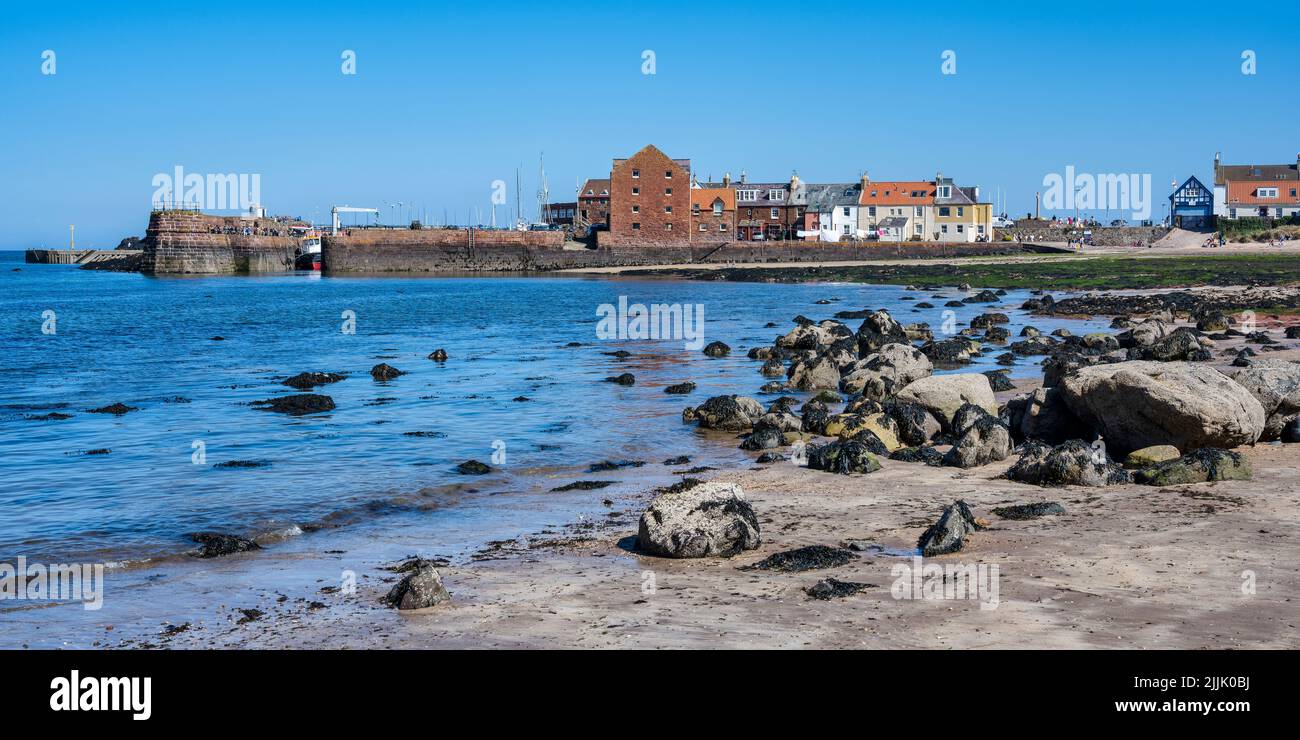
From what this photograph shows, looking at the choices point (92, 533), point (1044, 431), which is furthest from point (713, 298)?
point (92, 533)

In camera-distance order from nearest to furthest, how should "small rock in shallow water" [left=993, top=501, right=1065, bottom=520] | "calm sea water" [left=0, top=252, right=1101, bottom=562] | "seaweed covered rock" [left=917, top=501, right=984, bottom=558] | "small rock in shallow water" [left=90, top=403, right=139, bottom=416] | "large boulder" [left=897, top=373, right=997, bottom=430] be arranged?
"seaweed covered rock" [left=917, top=501, right=984, bottom=558]
"small rock in shallow water" [left=993, top=501, right=1065, bottom=520]
"calm sea water" [left=0, top=252, right=1101, bottom=562]
"large boulder" [left=897, top=373, right=997, bottom=430]
"small rock in shallow water" [left=90, top=403, right=139, bottom=416]

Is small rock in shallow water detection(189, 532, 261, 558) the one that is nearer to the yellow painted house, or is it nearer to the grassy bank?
the grassy bank

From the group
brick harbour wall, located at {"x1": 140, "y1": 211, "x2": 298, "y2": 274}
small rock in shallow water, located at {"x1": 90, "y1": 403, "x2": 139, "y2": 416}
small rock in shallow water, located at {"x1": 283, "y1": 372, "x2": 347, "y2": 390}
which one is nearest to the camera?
small rock in shallow water, located at {"x1": 90, "y1": 403, "x2": 139, "y2": 416}

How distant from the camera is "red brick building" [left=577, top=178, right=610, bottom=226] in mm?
151750

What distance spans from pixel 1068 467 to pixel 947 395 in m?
4.73

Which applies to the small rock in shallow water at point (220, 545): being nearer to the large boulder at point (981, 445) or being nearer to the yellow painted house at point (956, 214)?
the large boulder at point (981, 445)

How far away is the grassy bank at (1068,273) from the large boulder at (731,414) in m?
48.2

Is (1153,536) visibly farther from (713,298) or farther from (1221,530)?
(713,298)

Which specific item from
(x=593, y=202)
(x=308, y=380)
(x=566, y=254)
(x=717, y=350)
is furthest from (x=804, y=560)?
(x=593, y=202)

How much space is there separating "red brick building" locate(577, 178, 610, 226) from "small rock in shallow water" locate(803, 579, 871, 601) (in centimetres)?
14237

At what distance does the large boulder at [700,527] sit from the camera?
40.8 ft

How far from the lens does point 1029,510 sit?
1359cm

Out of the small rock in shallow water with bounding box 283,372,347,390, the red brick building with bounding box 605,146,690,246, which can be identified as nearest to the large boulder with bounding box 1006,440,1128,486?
the small rock in shallow water with bounding box 283,372,347,390

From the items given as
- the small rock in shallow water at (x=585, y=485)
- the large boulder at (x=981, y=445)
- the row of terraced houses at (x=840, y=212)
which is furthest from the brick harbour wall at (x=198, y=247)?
the large boulder at (x=981, y=445)
